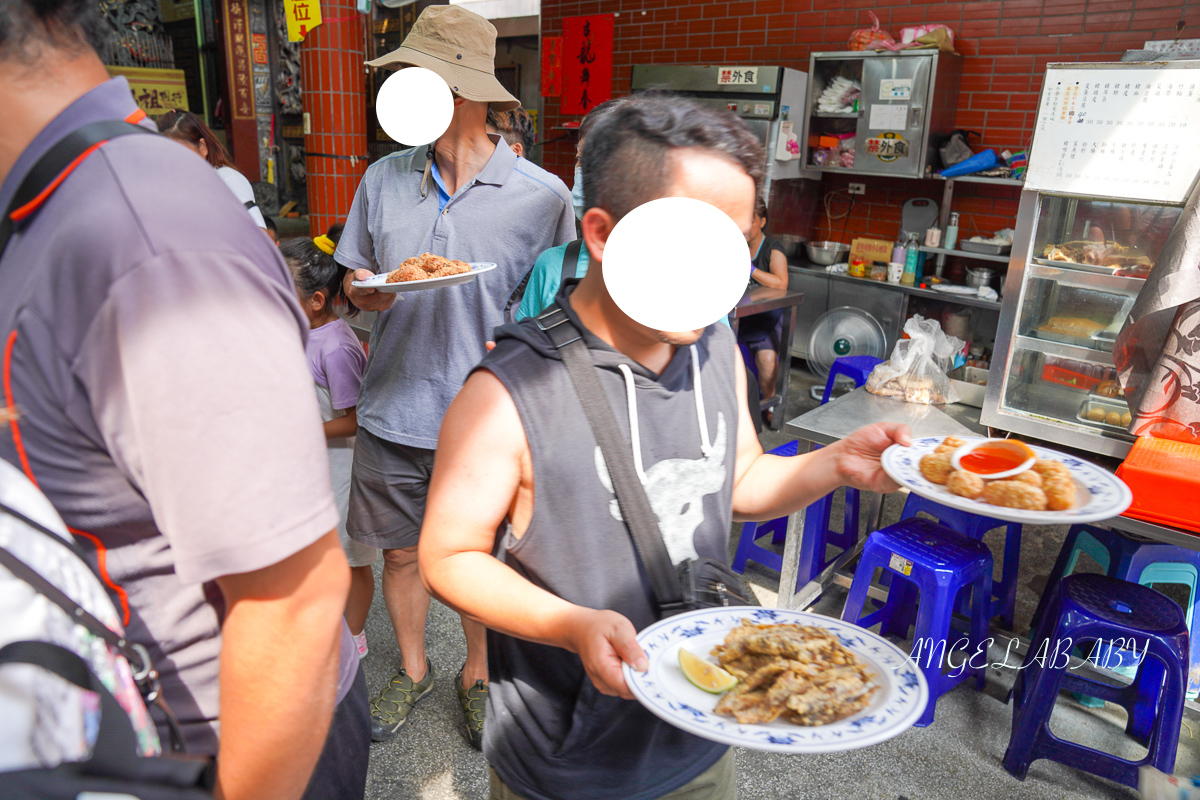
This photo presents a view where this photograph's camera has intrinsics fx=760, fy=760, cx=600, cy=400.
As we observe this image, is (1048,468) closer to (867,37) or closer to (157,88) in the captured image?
(867,37)

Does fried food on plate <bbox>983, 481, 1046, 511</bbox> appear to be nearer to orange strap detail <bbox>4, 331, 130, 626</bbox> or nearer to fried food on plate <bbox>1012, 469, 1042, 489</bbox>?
fried food on plate <bbox>1012, 469, 1042, 489</bbox>

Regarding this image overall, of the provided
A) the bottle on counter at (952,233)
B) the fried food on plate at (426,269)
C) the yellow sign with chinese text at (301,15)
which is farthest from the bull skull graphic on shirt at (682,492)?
the bottle on counter at (952,233)

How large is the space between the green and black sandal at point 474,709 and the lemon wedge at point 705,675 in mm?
1534

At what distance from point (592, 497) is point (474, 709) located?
1668 mm

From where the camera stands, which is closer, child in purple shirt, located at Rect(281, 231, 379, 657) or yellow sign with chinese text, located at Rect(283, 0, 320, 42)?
child in purple shirt, located at Rect(281, 231, 379, 657)

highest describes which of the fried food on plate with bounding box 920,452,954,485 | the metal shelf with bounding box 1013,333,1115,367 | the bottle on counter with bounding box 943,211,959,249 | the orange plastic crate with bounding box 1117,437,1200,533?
the bottle on counter with bounding box 943,211,959,249

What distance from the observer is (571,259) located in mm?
2248

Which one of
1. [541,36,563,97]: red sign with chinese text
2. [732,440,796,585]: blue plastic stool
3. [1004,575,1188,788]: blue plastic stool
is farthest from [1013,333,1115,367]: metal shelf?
[541,36,563,97]: red sign with chinese text

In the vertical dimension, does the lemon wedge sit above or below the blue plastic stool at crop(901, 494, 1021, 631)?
above

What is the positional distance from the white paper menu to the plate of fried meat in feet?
7.55

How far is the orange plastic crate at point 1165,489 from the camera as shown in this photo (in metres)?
2.29

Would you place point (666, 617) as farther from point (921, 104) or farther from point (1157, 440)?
point (921, 104)

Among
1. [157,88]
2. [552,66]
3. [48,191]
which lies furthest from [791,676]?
[157,88]

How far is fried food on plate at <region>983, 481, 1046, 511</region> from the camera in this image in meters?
1.44
